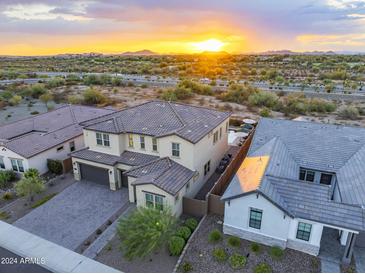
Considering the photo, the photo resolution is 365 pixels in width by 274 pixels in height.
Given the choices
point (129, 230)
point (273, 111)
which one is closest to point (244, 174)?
point (129, 230)

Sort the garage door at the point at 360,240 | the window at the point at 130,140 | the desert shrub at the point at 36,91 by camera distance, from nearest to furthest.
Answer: the garage door at the point at 360,240, the window at the point at 130,140, the desert shrub at the point at 36,91

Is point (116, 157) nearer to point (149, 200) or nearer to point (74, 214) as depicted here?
point (74, 214)

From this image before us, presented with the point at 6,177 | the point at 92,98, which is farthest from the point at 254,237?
the point at 92,98

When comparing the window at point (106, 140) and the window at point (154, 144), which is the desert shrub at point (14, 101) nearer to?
the window at point (106, 140)

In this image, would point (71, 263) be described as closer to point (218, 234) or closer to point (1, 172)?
point (218, 234)

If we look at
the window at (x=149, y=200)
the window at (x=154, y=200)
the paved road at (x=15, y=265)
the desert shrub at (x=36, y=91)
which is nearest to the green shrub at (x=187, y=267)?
the window at (x=154, y=200)
